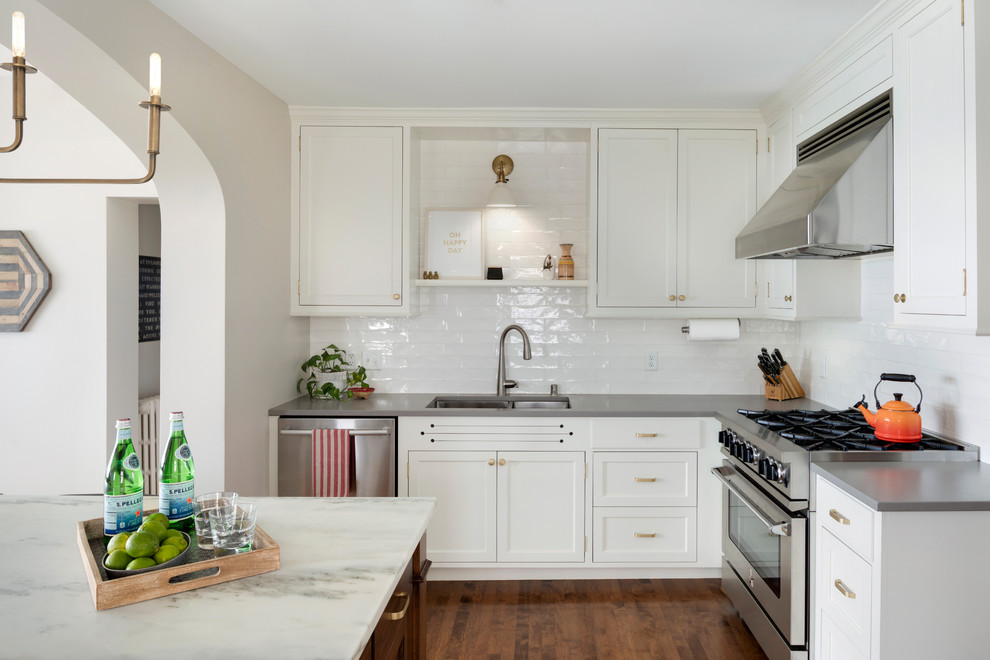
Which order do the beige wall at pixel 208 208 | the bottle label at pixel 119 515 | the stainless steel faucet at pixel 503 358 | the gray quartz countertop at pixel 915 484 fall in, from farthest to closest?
the stainless steel faucet at pixel 503 358
the beige wall at pixel 208 208
the gray quartz countertop at pixel 915 484
the bottle label at pixel 119 515

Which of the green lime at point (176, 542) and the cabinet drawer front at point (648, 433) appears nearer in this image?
the green lime at point (176, 542)

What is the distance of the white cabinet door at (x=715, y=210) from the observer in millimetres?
3672

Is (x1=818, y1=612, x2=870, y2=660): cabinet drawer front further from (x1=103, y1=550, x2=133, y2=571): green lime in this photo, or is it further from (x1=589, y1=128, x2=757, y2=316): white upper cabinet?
(x1=103, y1=550, x2=133, y2=571): green lime

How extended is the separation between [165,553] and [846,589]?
78.4 inches

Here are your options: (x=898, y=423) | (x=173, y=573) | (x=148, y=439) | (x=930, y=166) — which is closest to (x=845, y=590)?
(x=898, y=423)

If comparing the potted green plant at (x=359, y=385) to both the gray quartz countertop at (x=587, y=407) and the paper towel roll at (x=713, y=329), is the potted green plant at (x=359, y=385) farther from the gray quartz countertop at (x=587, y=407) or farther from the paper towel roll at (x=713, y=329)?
the paper towel roll at (x=713, y=329)

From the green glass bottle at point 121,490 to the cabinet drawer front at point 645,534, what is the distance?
96.4 inches

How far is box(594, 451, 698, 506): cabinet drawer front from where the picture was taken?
342 cm

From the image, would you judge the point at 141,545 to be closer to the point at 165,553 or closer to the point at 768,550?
the point at 165,553

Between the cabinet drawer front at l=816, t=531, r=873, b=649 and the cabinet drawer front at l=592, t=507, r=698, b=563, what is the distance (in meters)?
1.10

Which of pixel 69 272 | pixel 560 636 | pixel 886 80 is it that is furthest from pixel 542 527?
pixel 69 272

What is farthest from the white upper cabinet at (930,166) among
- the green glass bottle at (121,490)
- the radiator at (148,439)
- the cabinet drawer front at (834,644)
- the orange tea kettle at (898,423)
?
the radiator at (148,439)

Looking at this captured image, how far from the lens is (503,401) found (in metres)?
3.92

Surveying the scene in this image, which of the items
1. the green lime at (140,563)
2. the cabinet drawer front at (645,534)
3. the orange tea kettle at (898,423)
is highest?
the orange tea kettle at (898,423)
